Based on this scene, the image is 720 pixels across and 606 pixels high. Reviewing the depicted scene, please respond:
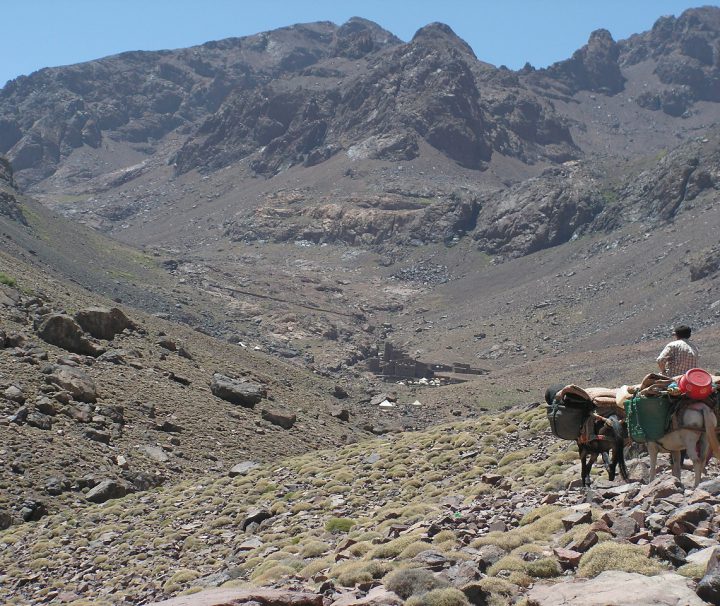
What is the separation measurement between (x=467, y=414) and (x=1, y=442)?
40.1 meters

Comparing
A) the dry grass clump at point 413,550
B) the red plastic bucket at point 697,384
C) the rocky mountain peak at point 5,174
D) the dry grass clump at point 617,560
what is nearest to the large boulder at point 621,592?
the dry grass clump at point 617,560

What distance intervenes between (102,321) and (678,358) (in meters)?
30.0

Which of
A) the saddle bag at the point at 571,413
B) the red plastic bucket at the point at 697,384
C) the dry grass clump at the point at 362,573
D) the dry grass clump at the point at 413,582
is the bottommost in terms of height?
the dry grass clump at the point at 362,573

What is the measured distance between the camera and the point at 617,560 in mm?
10141

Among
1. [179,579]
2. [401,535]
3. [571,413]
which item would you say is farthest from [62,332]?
[571,413]

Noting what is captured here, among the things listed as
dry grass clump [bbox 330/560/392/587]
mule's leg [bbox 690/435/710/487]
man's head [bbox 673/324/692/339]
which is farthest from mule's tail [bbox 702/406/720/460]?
dry grass clump [bbox 330/560/392/587]

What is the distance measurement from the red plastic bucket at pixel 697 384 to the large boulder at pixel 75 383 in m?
23.7

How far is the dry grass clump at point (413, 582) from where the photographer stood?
10.7 meters

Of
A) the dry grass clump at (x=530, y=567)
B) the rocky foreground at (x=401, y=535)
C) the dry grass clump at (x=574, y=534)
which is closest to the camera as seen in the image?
the rocky foreground at (x=401, y=535)

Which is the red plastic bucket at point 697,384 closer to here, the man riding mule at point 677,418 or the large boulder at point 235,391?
the man riding mule at point 677,418

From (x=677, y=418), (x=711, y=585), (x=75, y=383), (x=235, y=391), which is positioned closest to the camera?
(x=711, y=585)

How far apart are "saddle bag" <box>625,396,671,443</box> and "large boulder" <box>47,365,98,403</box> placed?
74.7 ft

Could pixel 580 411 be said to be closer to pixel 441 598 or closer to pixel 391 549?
pixel 391 549

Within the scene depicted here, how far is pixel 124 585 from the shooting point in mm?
17969
